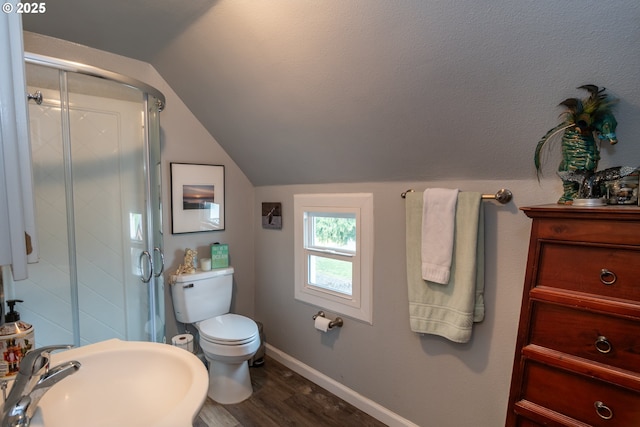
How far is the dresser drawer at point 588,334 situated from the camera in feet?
2.99

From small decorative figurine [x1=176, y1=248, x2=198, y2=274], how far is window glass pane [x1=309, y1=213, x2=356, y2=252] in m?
0.91

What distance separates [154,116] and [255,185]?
3.30 feet

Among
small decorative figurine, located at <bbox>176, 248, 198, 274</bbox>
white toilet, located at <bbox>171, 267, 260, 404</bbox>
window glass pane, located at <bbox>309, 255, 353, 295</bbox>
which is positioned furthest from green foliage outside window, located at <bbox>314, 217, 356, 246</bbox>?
small decorative figurine, located at <bbox>176, 248, 198, 274</bbox>

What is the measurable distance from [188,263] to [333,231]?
1.12 meters

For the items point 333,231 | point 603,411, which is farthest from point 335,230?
point 603,411

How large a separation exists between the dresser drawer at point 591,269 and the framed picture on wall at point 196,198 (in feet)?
7.32

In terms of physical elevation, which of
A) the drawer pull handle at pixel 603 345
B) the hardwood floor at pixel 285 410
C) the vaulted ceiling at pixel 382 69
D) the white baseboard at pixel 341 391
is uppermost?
the vaulted ceiling at pixel 382 69

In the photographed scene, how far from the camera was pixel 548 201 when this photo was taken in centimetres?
133

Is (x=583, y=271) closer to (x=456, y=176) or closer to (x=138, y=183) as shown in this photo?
(x=456, y=176)

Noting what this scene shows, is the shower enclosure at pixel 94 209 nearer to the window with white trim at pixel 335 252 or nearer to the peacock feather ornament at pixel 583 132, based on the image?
the window with white trim at pixel 335 252

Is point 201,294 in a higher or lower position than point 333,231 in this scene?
lower

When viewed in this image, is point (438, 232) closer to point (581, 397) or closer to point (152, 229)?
point (581, 397)

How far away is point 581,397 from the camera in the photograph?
3.26ft

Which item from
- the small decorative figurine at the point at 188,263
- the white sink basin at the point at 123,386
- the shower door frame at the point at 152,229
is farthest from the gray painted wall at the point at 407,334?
the white sink basin at the point at 123,386
